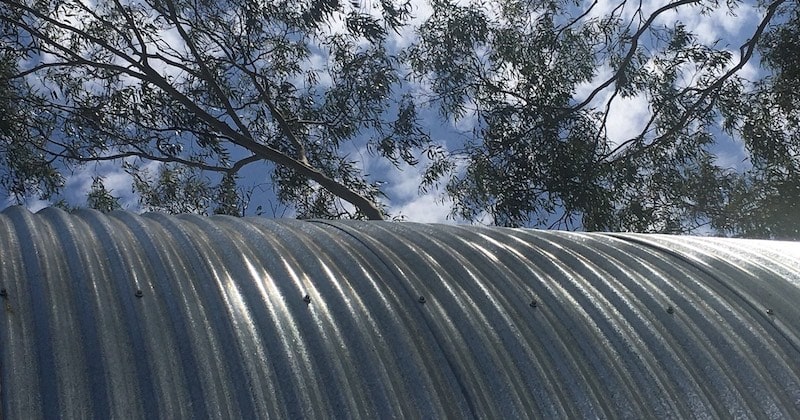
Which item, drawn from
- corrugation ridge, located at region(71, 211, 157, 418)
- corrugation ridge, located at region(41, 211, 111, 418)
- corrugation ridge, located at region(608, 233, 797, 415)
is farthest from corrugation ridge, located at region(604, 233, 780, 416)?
corrugation ridge, located at region(41, 211, 111, 418)

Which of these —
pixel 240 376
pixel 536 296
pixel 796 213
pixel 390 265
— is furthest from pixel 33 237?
pixel 796 213

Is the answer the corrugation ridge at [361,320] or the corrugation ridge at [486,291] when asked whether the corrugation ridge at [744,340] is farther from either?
the corrugation ridge at [361,320]

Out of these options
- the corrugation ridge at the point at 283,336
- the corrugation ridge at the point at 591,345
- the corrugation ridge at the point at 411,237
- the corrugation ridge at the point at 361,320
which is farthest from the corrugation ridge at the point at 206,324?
the corrugation ridge at the point at 591,345

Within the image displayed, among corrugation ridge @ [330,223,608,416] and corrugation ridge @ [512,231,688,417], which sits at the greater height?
corrugation ridge @ [330,223,608,416]

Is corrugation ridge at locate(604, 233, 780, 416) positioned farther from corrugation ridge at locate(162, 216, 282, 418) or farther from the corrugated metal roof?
corrugation ridge at locate(162, 216, 282, 418)

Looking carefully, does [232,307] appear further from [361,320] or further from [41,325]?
[41,325]

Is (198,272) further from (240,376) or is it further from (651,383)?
(651,383)

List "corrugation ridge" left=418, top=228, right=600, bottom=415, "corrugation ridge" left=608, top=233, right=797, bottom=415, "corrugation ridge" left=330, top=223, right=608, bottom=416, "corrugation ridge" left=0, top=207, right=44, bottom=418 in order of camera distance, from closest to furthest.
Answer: "corrugation ridge" left=0, top=207, right=44, bottom=418, "corrugation ridge" left=418, top=228, right=600, bottom=415, "corrugation ridge" left=608, top=233, right=797, bottom=415, "corrugation ridge" left=330, top=223, right=608, bottom=416

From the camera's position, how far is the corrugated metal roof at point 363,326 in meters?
3.06

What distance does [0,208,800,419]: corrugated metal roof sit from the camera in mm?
3062

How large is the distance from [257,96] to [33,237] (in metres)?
10.9

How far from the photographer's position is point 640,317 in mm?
4133

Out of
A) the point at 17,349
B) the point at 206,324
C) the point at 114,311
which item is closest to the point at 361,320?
the point at 206,324

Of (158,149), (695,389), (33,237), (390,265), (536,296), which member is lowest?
(695,389)
